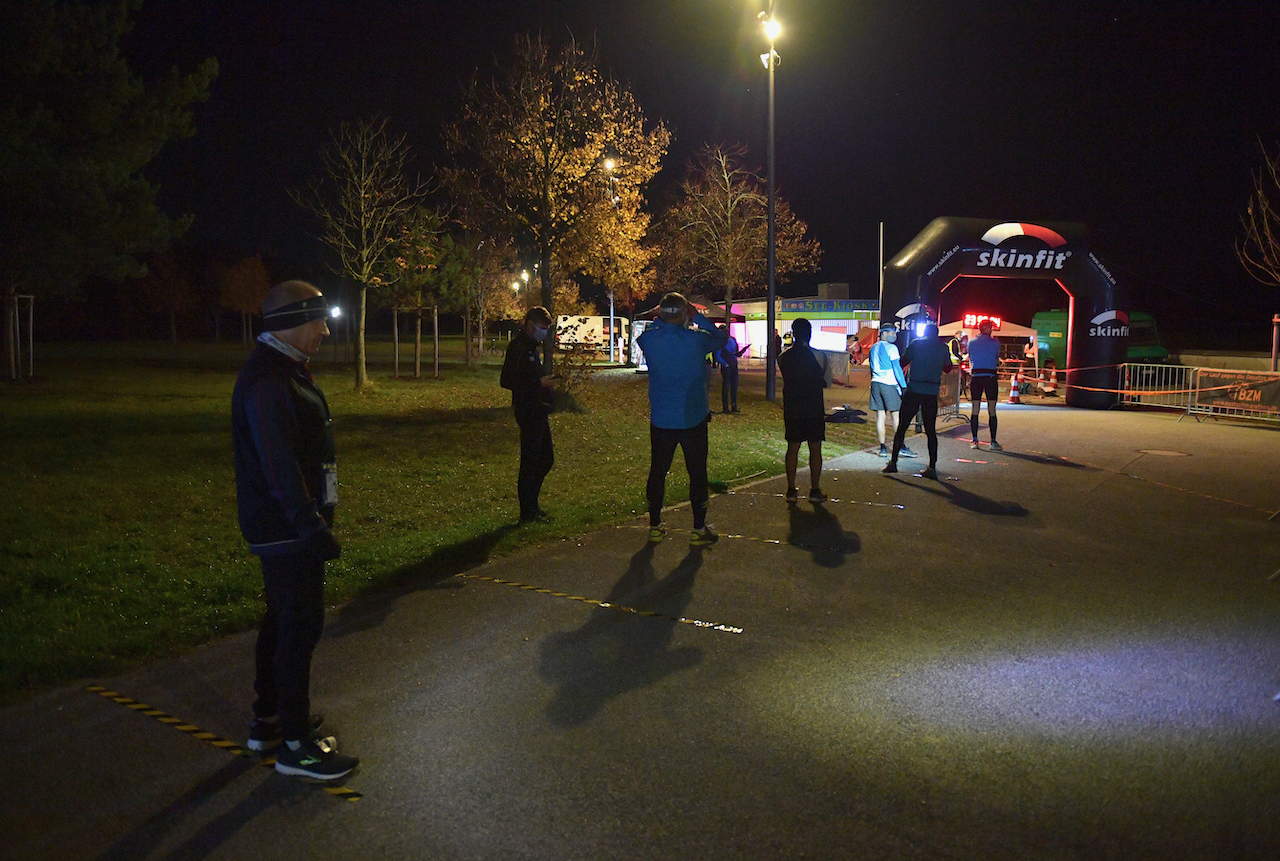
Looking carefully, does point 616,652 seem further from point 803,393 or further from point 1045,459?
point 1045,459

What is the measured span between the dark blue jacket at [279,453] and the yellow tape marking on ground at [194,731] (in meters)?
0.91

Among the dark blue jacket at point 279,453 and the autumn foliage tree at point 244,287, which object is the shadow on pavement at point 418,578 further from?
the autumn foliage tree at point 244,287

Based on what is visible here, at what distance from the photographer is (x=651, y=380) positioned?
7688 mm

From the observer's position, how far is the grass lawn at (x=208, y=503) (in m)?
5.49

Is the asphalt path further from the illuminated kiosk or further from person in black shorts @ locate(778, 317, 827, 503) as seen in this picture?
the illuminated kiosk

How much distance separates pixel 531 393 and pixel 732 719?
13.9 ft

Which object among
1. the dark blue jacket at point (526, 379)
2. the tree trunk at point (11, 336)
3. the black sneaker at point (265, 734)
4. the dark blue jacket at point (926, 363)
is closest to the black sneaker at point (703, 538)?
the dark blue jacket at point (526, 379)

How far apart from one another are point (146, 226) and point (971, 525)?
2135 cm

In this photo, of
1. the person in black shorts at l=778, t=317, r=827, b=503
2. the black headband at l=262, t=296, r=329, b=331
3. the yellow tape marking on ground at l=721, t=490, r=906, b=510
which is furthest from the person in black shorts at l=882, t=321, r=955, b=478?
the black headband at l=262, t=296, r=329, b=331

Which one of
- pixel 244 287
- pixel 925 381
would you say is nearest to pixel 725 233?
pixel 925 381

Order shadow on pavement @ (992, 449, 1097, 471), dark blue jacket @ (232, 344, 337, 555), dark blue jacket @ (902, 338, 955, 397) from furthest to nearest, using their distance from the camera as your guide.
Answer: shadow on pavement @ (992, 449, 1097, 471) < dark blue jacket @ (902, 338, 955, 397) < dark blue jacket @ (232, 344, 337, 555)

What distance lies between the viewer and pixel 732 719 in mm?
4188

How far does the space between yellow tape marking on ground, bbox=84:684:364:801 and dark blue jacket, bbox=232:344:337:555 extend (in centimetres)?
91

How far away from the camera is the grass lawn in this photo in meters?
5.49
